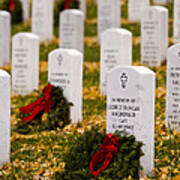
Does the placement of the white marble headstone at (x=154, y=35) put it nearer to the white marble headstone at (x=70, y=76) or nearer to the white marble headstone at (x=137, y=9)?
the white marble headstone at (x=70, y=76)

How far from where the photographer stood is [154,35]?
11086 mm

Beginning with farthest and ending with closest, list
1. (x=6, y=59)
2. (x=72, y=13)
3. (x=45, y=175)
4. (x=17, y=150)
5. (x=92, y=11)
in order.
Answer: (x=92, y=11)
(x=6, y=59)
(x=72, y=13)
(x=17, y=150)
(x=45, y=175)

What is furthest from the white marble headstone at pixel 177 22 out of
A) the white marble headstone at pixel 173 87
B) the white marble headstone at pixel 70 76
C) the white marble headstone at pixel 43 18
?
the white marble headstone at pixel 173 87

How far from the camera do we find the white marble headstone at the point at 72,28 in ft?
39.0

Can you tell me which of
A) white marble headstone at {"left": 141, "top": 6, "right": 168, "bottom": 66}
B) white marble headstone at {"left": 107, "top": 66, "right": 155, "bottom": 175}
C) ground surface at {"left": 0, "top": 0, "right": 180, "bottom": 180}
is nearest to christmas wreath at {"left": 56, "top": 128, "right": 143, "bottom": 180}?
white marble headstone at {"left": 107, "top": 66, "right": 155, "bottom": 175}

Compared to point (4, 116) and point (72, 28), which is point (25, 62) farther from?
point (4, 116)

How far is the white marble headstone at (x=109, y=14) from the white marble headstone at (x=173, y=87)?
6823 mm

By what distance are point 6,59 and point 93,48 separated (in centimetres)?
220

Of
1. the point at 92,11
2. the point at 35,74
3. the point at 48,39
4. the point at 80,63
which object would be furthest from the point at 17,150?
the point at 92,11

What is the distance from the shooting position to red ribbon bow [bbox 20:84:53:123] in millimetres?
8367

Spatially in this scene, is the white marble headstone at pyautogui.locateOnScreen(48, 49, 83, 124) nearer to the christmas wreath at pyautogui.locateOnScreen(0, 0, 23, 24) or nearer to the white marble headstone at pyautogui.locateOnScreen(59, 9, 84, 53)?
the white marble headstone at pyautogui.locateOnScreen(59, 9, 84, 53)

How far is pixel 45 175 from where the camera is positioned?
21.2 ft

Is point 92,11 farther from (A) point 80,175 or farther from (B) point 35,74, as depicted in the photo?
(A) point 80,175

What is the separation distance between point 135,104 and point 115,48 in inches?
145
